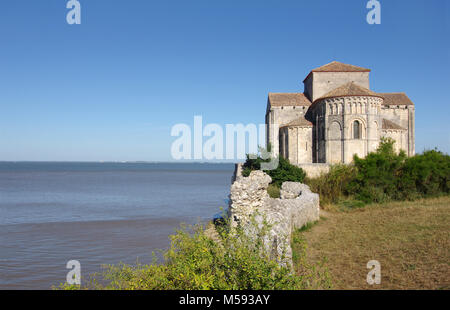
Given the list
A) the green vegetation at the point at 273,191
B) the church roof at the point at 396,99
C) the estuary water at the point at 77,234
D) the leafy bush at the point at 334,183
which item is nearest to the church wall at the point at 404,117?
the church roof at the point at 396,99

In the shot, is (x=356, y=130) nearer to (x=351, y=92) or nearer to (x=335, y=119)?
(x=335, y=119)

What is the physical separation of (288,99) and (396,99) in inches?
425

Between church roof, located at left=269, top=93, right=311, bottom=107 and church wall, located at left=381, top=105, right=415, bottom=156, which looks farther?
church roof, located at left=269, top=93, right=311, bottom=107

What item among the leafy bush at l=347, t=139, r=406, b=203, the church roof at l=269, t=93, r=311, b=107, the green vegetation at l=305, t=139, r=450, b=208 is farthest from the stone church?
the leafy bush at l=347, t=139, r=406, b=203

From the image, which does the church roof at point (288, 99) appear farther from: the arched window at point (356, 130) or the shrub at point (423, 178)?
the shrub at point (423, 178)

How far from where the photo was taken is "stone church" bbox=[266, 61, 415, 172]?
24.5m

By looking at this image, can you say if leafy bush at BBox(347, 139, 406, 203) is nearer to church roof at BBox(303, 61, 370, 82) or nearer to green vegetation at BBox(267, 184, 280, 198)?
green vegetation at BBox(267, 184, 280, 198)

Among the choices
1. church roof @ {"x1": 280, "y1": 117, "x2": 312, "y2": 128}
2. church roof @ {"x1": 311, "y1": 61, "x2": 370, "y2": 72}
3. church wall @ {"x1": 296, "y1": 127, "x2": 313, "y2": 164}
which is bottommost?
church wall @ {"x1": 296, "y1": 127, "x2": 313, "y2": 164}

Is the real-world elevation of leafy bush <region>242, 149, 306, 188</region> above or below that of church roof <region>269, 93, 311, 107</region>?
below

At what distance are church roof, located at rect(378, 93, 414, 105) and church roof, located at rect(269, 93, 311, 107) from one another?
7871 millimetres

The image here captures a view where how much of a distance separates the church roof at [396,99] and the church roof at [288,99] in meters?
7.87

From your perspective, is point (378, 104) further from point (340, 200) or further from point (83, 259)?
point (83, 259)

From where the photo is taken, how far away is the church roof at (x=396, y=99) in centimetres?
3021
